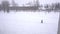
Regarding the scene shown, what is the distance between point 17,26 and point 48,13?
63 cm

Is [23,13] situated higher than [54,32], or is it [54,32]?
[23,13]

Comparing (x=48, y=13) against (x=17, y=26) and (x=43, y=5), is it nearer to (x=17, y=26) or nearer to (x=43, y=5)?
(x=43, y=5)

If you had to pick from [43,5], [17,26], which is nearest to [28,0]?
[43,5]

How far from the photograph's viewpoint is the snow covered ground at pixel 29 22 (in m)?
1.46

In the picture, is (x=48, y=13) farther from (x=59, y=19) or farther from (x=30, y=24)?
(x=30, y=24)

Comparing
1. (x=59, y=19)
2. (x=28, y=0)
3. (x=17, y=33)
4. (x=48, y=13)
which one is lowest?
(x=17, y=33)

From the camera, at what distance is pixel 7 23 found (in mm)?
1513

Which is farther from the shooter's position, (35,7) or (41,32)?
(41,32)

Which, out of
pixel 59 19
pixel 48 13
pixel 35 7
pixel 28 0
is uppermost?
pixel 28 0

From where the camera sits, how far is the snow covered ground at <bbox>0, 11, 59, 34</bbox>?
1.46 meters

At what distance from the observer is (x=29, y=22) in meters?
1.52

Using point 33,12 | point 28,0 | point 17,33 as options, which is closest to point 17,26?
point 17,33

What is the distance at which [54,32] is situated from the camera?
1.52m

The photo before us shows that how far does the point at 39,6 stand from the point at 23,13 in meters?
0.32
